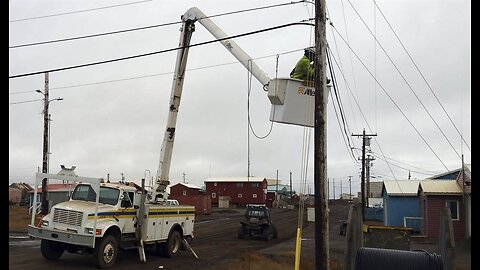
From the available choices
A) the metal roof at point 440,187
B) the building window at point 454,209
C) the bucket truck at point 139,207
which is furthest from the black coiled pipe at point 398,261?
the metal roof at point 440,187

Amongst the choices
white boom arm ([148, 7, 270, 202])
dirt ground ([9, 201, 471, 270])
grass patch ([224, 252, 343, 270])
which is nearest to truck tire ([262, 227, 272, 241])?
dirt ground ([9, 201, 471, 270])

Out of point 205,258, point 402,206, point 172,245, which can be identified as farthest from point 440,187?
point 172,245

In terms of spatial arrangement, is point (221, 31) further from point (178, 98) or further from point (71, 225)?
point (71, 225)

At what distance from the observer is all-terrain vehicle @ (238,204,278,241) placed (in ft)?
86.5

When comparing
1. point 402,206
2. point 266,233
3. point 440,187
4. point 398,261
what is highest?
point 440,187

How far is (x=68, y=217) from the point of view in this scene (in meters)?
14.1

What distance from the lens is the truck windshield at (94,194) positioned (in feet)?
50.5

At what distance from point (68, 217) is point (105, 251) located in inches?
61.6

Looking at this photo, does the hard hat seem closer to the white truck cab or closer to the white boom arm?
the white boom arm

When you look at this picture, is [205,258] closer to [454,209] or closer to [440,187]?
[454,209]

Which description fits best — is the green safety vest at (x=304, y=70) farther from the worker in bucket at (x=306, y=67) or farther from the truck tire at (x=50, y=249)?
the truck tire at (x=50, y=249)

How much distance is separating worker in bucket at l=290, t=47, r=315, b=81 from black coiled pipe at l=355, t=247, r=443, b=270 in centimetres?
476
